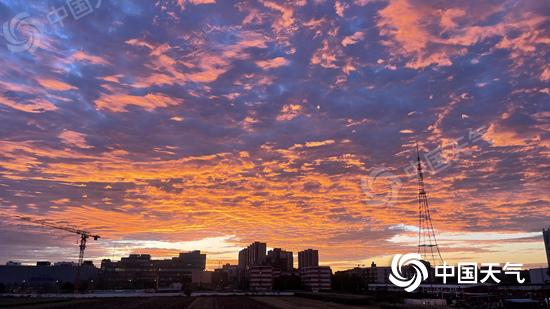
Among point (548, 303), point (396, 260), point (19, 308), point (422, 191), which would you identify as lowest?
point (19, 308)

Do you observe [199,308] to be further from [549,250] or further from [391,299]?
[549,250]

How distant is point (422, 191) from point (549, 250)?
141m

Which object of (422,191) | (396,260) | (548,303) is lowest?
(548,303)

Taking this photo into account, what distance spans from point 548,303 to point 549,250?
143370 millimetres

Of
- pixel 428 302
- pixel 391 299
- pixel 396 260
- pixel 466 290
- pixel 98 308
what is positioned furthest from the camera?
pixel 466 290

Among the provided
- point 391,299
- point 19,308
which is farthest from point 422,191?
point 19,308

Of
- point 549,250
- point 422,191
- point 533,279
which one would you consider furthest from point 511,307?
point 549,250

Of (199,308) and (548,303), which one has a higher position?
(548,303)

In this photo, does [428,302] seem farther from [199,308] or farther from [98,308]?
[98,308]

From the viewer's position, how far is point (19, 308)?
12338 cm

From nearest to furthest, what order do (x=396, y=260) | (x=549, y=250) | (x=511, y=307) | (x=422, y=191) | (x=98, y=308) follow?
(x=511, y=307) → (x=396, y=260) → (x=422, y=191) → (x=98, y=308) → (x=549, y=250)

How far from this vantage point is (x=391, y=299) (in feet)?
424

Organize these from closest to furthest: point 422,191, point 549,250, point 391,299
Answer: point 422,191
point 391,299
point 549,250

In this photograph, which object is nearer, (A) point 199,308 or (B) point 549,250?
(A) point 199,308
